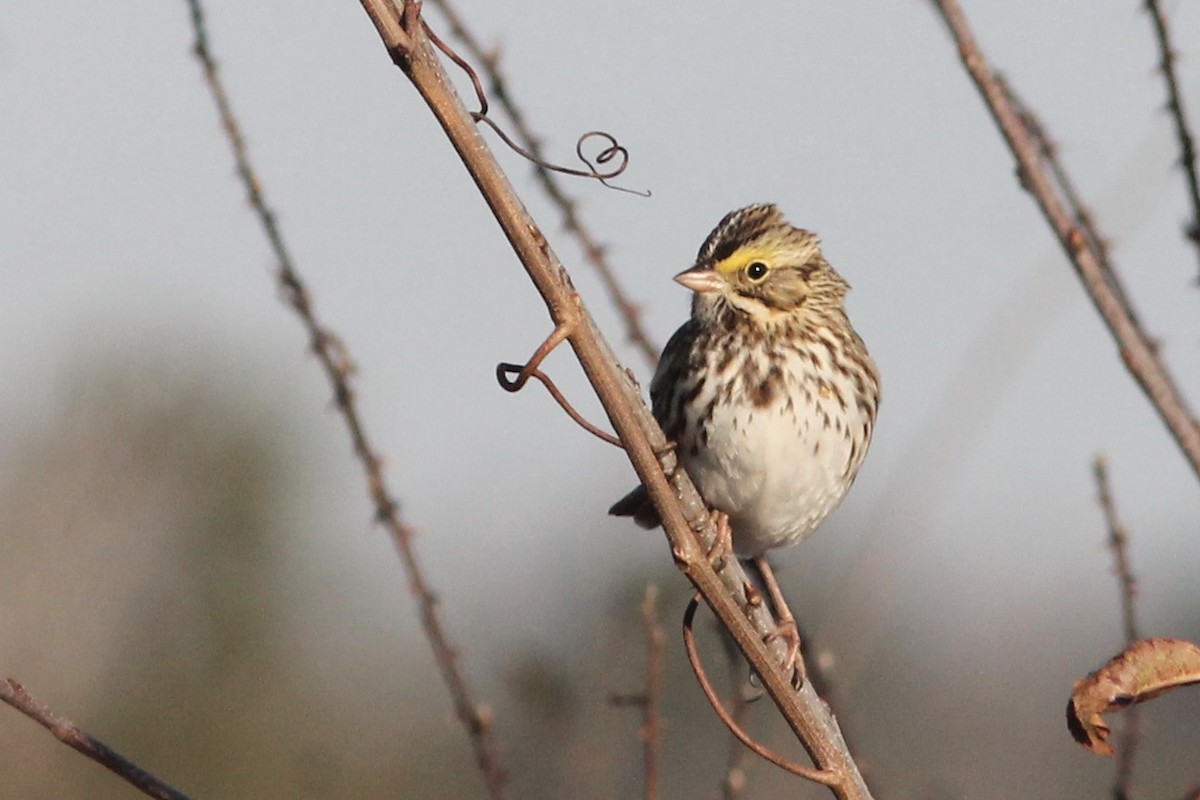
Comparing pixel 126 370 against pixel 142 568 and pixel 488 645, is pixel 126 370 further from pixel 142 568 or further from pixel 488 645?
pixel 488 645

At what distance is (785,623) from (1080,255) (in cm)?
122

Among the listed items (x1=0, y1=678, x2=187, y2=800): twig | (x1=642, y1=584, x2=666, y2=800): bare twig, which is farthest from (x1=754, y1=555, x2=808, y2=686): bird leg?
(x1=0, y1=678, x2=187, y2=800): twig

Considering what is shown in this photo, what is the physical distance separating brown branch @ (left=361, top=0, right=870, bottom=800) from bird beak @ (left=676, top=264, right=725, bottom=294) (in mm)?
1375

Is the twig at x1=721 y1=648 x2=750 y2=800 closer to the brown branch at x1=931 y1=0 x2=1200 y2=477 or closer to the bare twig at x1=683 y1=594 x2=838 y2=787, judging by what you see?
the bare twig at x1=683 y1=594 x2=838 y2=787

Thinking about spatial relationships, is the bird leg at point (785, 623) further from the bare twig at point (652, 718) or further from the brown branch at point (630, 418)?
the bare twig at point (652, 718)

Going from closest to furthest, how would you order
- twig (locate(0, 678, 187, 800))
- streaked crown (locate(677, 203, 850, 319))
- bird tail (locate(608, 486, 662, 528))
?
twig (locate(0, 678, 187, 800)), streaked crown (locate(677, 203, 850, 319)), bird tail (locate(608, 486, 662, 528))

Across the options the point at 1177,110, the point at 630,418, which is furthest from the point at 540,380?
A: the point at 1177,110

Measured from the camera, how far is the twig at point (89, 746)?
2279 millimetres

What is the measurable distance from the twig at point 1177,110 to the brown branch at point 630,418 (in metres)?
0.90

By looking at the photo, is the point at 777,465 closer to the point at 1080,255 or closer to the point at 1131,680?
the point at 1080,255

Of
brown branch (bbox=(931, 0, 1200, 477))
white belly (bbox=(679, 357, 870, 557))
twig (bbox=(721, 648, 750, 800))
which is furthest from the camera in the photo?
white belly (bbox=(679, 357, 870, 557))

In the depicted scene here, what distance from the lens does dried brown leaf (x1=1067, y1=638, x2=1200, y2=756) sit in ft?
7.26

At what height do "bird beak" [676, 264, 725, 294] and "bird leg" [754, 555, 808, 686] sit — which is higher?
"bird beak" [676, 264, 725, 294]

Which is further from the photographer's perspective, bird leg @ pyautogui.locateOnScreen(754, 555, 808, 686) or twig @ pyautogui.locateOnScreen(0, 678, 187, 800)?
bird leg @ pyautogui.locateOnScreen(754, 555, 808, 686)
